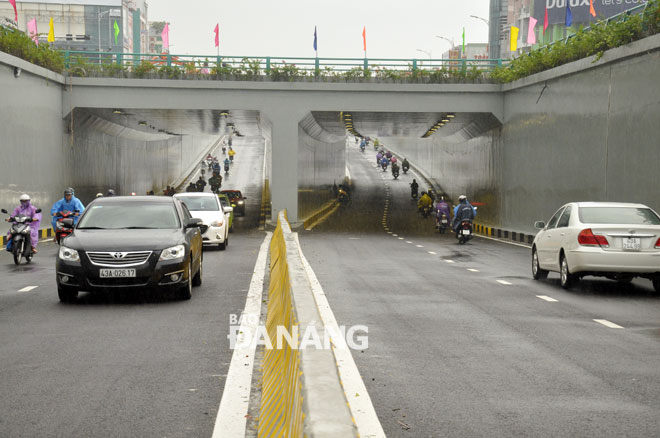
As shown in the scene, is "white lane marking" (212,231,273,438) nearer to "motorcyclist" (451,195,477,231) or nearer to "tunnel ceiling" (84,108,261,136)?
"motorcyclist" (451,195,477,231)

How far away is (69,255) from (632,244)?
27.9 feet

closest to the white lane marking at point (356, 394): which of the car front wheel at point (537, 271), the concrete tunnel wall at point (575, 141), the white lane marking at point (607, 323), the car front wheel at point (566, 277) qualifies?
the white lane marking at point (607, 323)

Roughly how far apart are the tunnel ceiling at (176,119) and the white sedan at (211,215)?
1319 centimetres

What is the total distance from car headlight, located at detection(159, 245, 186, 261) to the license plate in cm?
688

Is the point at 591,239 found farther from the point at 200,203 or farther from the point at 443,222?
the point at 443,222

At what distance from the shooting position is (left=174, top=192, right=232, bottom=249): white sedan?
2428cm

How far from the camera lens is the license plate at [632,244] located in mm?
14430

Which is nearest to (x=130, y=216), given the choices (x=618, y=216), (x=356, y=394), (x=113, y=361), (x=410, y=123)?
(x=113, y=361)

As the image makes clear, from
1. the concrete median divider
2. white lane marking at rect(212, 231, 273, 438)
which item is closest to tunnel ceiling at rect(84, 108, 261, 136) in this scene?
white lane marking at rect(212, 231, 273, 438)

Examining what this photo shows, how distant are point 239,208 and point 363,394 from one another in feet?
146

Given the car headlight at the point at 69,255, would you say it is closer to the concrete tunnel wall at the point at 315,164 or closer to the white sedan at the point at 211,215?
the white sedan at the point at 211,215

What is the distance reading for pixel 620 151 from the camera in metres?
23.9

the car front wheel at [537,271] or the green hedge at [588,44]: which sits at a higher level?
the green hedge at [588,44]

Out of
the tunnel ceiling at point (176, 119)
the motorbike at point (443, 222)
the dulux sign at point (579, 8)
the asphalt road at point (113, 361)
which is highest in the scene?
the dulux sign at point (579, 8)
